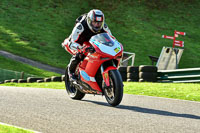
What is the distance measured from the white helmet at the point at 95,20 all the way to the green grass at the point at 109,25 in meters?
22.2

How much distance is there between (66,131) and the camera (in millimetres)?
4723

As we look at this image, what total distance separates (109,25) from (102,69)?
36605mm

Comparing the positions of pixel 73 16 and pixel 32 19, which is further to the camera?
pixel 73 16

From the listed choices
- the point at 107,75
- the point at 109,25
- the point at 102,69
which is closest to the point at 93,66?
the point at 102,69

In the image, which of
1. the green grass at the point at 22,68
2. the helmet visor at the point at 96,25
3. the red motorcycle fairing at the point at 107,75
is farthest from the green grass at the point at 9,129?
the green grass at the point at 22,68

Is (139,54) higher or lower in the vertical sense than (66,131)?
lower

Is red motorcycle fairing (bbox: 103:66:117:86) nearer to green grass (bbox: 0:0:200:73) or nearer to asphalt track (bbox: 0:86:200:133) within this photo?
asphalt track (bbox: 0:86:200:133)

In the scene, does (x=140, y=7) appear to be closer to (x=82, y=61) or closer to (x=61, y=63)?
(x=61, y=63)

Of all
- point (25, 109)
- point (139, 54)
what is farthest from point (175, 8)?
point (25, 109)

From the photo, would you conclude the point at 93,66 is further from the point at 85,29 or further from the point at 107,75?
the point at 85,29

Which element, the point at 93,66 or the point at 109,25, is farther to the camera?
the point at 109,25

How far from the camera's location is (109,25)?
4347 centimetres

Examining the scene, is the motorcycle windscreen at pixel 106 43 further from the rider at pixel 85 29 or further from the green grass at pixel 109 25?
the green grass at pixel 109 25

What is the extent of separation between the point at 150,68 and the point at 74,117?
A: 9642 millimetres
